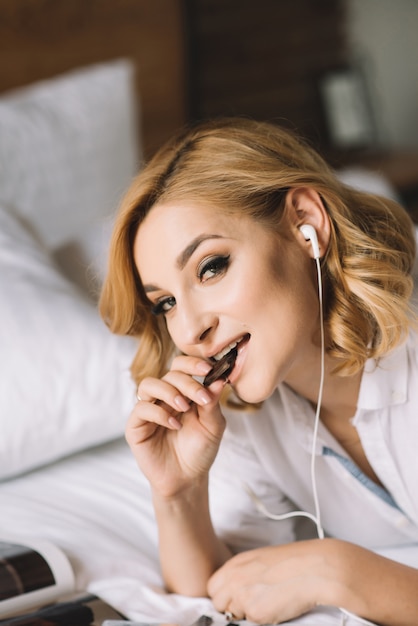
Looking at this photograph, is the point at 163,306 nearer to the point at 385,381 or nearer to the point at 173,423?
the point at 173,423

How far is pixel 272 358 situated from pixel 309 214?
0.72 ft

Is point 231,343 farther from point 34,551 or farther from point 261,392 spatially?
point 34,551

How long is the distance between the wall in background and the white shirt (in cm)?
226

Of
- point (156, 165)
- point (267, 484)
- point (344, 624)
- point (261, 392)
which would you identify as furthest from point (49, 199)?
point (344, 624)


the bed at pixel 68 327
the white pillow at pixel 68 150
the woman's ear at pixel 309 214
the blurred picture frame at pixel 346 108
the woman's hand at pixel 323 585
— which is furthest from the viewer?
the blurred picture frame at pixel 346 108

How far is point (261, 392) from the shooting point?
1.01 meters

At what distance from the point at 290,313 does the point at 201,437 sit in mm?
225

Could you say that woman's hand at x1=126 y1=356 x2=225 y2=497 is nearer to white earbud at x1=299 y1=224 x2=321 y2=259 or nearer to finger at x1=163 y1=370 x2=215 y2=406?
finger at x1=163 y1=370 x2=215 y2=406

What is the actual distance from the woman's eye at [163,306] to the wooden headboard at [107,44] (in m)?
1.33

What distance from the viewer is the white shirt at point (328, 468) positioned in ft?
3.68

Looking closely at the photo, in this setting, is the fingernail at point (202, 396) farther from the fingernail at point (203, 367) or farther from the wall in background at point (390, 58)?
the wall in background at point (390, 58)

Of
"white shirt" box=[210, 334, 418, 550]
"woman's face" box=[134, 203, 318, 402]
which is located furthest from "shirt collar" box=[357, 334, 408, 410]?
"woman's face" box=[134, 203, 318, 402]

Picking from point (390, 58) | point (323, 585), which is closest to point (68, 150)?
point (323, 585)

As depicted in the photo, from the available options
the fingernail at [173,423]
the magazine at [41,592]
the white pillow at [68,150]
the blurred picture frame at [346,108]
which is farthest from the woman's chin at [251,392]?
the blurred picture frame at [346,108]
